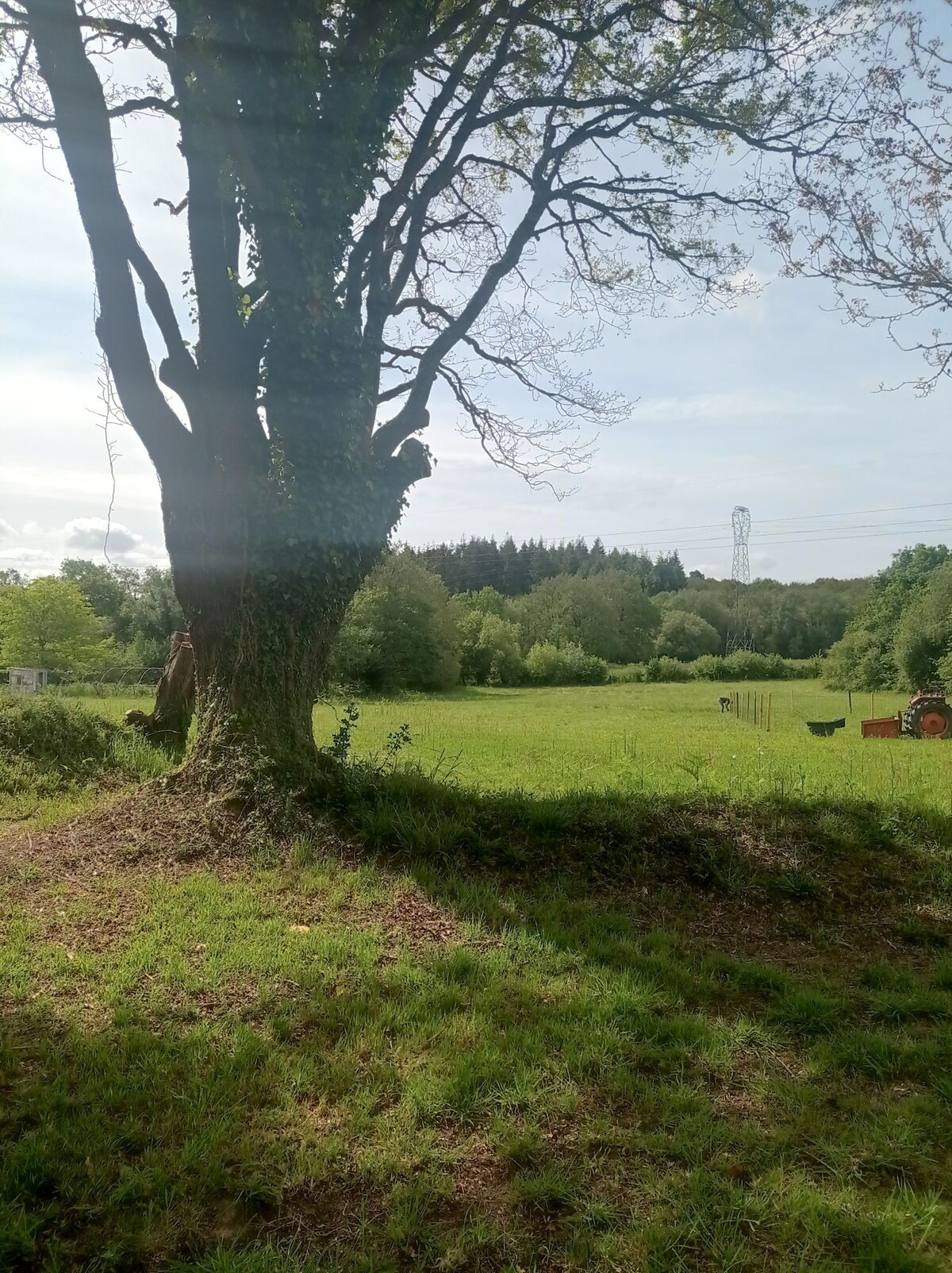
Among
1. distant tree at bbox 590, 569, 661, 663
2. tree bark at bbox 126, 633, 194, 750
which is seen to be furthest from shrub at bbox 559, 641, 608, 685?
tree bark at bbox 126, 633, 194, 750

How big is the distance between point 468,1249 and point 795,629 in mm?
84368

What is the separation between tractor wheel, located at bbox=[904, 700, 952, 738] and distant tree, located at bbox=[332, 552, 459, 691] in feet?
78.1

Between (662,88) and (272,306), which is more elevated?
(662,88)

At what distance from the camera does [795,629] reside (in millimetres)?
79688

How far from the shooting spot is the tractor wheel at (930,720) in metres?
23.4

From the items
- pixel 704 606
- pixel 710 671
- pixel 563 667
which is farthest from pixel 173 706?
pixel 704 606

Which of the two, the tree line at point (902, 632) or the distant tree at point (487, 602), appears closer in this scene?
the tree line at point (902, 632)

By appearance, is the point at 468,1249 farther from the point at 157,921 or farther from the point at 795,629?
the point at 795,629

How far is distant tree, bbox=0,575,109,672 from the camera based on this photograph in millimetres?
41125

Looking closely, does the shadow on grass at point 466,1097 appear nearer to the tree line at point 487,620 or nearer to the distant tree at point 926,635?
the tree line at point 487,620

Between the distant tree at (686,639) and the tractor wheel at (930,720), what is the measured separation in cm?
5211

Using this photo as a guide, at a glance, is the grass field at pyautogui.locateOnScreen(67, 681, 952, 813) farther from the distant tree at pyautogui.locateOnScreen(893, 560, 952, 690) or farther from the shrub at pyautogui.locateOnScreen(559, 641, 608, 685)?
the shrub at pyautogui.locateOnScreen(559, 641, 608, 685)

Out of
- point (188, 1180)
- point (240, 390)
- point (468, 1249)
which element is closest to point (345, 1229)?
point (468, 1249)

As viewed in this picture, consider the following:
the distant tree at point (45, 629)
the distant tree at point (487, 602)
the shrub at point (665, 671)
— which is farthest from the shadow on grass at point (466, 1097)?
the shrub at point (665, 671)
